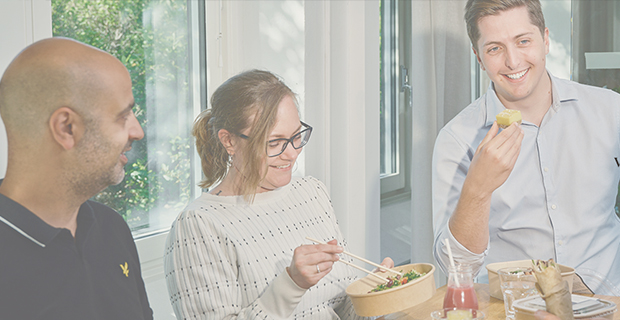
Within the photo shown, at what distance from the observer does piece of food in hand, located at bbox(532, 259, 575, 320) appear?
1.03 meters

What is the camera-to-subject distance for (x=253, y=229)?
1.54 metres

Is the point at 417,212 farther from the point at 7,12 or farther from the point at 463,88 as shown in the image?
the point at 7,12

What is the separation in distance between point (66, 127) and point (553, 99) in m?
1.52

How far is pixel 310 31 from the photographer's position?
2.41 meters

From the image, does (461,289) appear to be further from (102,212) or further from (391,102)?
(391,102)

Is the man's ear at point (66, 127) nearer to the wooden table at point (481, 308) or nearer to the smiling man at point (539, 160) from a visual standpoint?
the wooden table at point (481, 308)

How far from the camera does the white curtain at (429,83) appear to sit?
2523 millimetres

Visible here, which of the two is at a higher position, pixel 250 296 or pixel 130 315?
pixel 130 315

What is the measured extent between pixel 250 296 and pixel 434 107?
1.51 meters

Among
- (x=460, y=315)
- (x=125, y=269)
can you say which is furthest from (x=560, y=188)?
(x=125, y=269)

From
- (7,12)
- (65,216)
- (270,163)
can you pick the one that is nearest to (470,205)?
(270,163)

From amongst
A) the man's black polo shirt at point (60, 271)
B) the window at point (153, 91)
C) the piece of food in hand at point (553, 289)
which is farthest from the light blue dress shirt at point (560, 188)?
the window at point (153, 91)

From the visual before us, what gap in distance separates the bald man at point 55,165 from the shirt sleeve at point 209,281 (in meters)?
0.41

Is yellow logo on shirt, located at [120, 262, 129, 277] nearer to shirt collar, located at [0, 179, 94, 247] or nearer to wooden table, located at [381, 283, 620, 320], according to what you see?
shirt collar, located at [0, 179, 94, 247]
